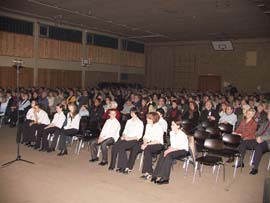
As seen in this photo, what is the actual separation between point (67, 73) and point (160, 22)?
726cm

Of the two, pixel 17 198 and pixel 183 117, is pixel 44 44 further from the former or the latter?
pixel 17 198

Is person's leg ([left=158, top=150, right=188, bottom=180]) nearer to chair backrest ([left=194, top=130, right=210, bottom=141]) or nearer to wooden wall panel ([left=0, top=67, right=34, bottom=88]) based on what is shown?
chair backrest ([left=194, top=130, right=210, bottom=141])

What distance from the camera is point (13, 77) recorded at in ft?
55.4

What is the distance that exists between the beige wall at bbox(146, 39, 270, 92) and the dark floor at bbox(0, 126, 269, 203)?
56.2ft

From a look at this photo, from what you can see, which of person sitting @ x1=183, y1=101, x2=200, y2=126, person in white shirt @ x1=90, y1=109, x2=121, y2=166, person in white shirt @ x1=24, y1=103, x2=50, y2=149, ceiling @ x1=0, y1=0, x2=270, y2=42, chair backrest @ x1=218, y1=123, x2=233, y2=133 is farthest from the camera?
ceiling @ x1=0, y1=0, x2=270, y2=42

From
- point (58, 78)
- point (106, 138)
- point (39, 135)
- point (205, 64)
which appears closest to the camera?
point (106, 138)

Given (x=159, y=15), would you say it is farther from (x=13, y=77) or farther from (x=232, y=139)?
(x=232, y=139)

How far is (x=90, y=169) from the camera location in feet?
21.9

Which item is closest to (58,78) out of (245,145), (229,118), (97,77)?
(97,77)

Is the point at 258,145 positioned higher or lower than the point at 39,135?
higher

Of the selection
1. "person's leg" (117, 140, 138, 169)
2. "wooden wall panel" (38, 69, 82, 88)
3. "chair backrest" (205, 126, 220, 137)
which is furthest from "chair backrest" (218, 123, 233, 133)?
"wooden wall panel" (38, 69, 82, 88)

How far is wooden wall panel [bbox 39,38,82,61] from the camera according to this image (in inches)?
718

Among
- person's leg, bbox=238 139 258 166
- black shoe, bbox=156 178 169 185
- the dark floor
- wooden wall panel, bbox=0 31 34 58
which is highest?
wooden wall panel, bbox=0 31 34 58

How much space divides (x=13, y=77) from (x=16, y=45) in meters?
1.85
